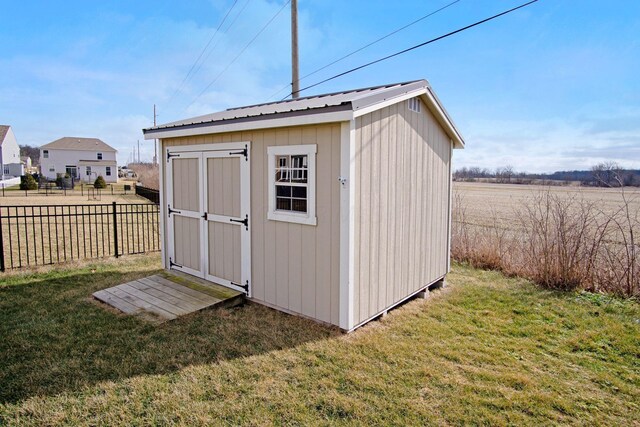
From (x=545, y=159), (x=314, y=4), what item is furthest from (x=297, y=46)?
(x=545, y=159)

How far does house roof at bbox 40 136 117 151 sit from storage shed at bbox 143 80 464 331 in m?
47.4

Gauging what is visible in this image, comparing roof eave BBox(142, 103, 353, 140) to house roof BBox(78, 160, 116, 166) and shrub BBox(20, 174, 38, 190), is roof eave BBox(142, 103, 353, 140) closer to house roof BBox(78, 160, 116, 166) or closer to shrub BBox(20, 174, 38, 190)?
shrub BBox(20, 174, 38, 190)

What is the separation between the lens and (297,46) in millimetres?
9078

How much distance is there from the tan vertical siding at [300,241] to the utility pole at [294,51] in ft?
16.5

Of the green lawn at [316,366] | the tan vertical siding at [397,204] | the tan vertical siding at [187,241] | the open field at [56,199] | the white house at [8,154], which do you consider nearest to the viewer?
the green lawn at [316,366]

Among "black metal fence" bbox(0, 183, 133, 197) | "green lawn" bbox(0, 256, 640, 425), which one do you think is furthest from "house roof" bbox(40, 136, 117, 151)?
"green lawn" bbox(0, 256, 640, 425)

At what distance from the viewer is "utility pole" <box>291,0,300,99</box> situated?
9000mm

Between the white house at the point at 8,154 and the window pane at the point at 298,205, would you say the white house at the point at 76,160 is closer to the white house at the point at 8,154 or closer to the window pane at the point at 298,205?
the white house at the point at 8,154

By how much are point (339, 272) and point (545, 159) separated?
1189 inches

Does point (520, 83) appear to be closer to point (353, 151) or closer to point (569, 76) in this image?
point (569, 76)

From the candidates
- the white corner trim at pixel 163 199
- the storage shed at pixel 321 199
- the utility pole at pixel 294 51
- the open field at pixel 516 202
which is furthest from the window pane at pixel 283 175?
the utility pole at pixel 294 51

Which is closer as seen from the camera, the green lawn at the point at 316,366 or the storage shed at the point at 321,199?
the green lawn at the point at 316,366

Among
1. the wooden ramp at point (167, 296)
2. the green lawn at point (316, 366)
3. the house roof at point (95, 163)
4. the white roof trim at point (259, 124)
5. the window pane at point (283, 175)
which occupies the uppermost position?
the house roof at point (95, 163)

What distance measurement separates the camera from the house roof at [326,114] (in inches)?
134
